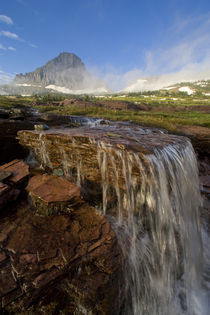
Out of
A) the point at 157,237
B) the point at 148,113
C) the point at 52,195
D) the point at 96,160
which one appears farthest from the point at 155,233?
the point at 148,113

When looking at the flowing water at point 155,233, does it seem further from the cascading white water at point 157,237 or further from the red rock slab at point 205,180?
the red rock slab at point 205,180

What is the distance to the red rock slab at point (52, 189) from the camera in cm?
369

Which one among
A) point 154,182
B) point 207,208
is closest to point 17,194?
point 154,182

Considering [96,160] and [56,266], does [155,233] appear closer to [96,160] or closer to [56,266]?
[96,160]

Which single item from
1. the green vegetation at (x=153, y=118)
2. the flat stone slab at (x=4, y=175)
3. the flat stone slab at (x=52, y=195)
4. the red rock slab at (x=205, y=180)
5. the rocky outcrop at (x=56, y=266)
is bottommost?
the red rock slab at (x=205, y=180)

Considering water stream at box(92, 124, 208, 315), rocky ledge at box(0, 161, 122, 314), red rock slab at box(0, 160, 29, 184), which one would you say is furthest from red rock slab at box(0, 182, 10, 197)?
water stream at box(92, 124, 208, 315)

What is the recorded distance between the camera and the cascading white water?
356 centimetres

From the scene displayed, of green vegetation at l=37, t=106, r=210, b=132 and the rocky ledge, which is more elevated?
green vegetation at l=37, t=106, r=210, b=132

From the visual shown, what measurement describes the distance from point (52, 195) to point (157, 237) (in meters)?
2.95

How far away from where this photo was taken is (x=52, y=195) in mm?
3744

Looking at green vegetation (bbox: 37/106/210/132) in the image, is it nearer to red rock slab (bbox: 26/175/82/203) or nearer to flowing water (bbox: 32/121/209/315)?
flowing water (bbox: 32/121/209/315)

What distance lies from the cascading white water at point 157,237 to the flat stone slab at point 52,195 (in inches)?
44.0

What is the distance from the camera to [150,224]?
14.4ft

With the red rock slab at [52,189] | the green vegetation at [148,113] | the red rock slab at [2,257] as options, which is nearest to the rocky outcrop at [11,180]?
the red rock slab at [52,189]
